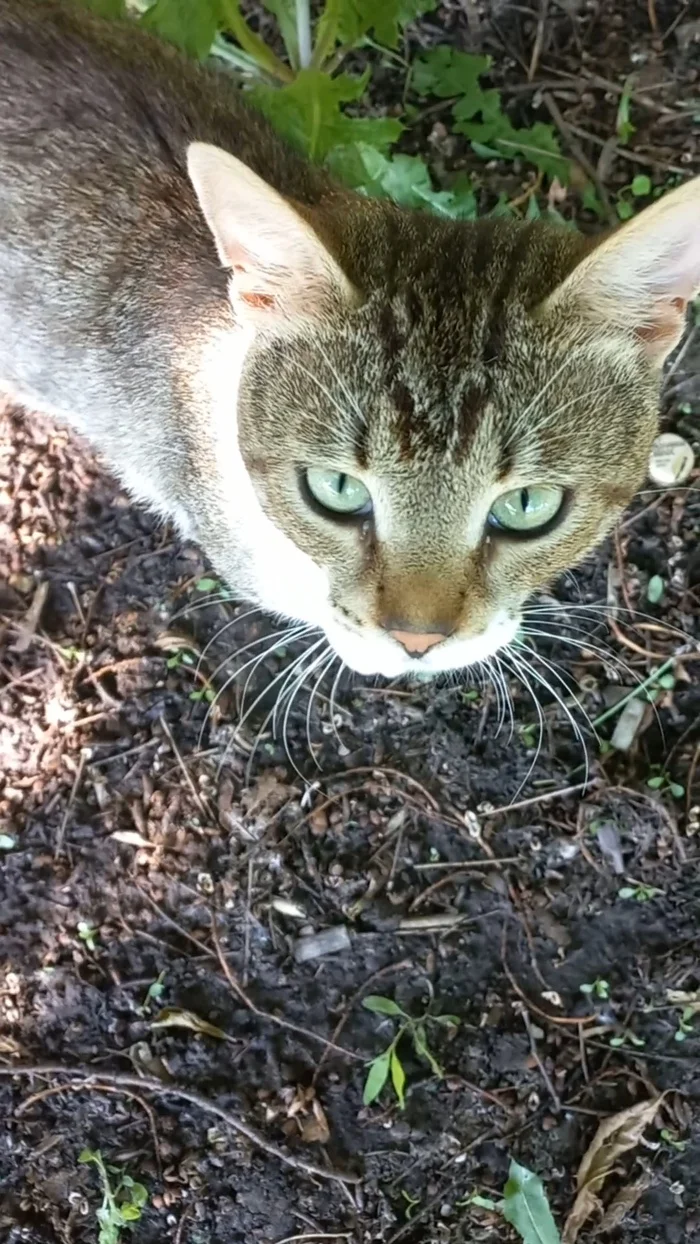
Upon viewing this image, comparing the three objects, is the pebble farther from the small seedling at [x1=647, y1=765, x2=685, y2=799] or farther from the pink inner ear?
the pink inner ear

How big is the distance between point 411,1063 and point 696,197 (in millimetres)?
1564

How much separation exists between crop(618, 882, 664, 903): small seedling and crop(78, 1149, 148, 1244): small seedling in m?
1.05

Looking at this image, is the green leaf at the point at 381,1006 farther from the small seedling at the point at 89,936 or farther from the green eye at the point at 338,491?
the green eye at the point at 338,491

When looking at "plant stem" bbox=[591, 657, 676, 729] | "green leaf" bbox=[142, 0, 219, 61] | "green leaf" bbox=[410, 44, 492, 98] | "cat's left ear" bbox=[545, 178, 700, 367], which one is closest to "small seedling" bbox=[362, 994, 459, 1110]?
"plant stem" bbox=[591, 657, 676, 729]

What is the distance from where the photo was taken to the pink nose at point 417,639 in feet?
4.70

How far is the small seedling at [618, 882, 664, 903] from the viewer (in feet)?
6.76

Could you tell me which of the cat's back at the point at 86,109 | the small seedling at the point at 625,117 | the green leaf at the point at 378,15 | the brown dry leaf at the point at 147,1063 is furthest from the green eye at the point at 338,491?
the small seedling at the point at 625,117

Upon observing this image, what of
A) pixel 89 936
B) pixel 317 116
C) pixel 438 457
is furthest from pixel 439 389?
pixel 89 936

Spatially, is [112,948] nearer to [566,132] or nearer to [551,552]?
[551,552]

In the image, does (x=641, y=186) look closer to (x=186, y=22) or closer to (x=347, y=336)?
(x=186, y=22)

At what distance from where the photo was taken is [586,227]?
2375mm

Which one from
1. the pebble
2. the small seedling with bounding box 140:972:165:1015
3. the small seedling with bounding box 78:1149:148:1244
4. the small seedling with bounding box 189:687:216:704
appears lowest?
the small seedling with bounding box 78:1149:148:1244

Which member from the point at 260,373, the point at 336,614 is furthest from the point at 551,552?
the point at 260,373

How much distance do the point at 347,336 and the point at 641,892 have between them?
127 centimetres
